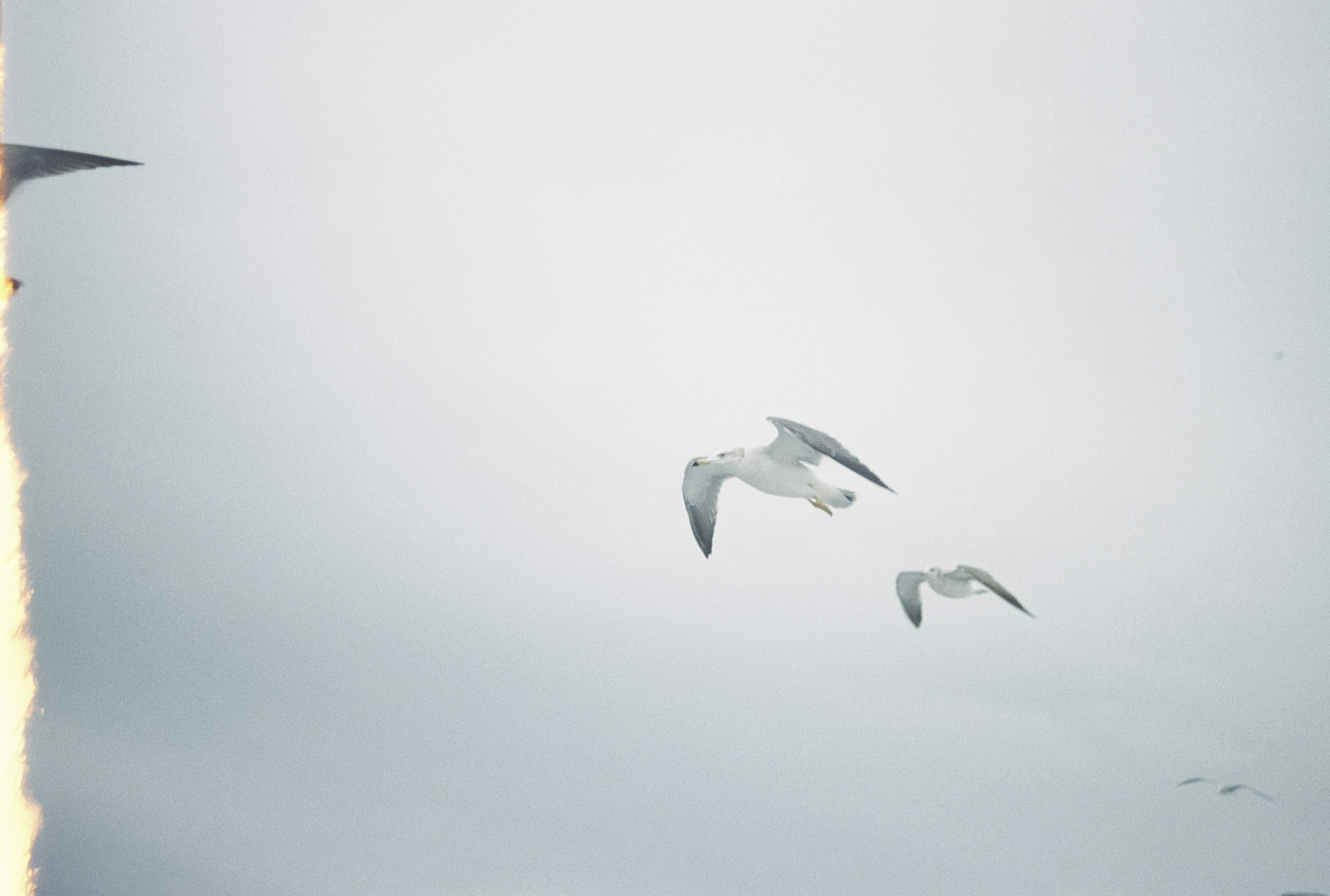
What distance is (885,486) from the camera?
6453 millimetres

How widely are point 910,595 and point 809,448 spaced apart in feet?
11.5

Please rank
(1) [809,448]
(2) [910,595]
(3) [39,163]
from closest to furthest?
1. (3) [39,163]
2. (1) [809,448]
3. (2) [910,595]

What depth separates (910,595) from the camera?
10930 millimetres

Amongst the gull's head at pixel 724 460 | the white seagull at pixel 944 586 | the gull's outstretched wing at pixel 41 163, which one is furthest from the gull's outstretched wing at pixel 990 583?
the gull's outstretched wing at pixel 41 163

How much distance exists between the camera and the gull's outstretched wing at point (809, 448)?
7.09 m

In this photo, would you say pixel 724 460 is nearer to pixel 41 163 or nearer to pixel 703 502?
pixel 703 502

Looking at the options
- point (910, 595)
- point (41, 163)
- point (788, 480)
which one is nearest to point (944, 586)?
point (910, 595)

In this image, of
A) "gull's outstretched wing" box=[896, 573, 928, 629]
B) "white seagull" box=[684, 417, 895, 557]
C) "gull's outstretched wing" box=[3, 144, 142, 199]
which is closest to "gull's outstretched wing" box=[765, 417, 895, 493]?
"white seagull" box=[684, 417, 895, 557]

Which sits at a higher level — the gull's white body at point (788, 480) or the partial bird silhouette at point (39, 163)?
the gull's white body at point (788, 480)

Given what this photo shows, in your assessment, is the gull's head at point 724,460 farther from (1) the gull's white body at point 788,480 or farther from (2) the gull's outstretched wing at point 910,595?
(2) the gull's outstretched wing at point 910,595

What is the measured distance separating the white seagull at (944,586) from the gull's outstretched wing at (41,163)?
6.93m

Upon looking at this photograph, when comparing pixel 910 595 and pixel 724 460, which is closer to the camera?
pixel 724 460

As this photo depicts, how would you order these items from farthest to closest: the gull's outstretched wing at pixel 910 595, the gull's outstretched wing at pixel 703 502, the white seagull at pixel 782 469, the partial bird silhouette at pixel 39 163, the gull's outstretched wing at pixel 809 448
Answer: the gull's outstretched wing at pixel 910 595 → the gull's outstretched wing at pixel 703 502 → the white seagull at pixel 782 469 → the gull's outstretched wing at pixel 809 448 → the partial bird silhouette at pixel 39 163

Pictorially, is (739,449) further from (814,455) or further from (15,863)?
(15,863)
